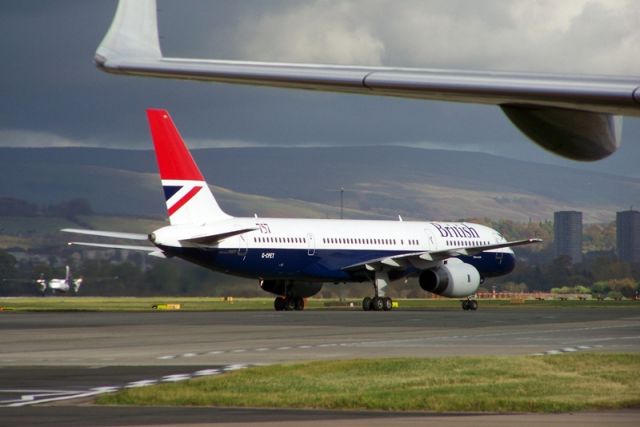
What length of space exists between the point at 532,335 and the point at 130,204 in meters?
116

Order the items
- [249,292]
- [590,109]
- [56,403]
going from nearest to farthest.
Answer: [590,109], [56,403], [249,292]

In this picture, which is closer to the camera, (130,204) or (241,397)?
(241,397)

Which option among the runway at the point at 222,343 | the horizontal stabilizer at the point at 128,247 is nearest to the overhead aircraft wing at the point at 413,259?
the horizontal stabilizer at the point at 128,247

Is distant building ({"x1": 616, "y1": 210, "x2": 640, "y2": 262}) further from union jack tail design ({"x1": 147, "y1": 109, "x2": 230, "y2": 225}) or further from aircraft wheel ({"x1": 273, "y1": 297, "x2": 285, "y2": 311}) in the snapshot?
union jack tail design ({"x1": 147, "y1": 109, "x2": 230, "y2": 225})

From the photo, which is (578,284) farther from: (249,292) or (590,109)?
(590,109)

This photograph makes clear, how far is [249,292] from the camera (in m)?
65.3

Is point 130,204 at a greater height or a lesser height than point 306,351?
greater

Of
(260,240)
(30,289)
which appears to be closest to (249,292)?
(260,240)

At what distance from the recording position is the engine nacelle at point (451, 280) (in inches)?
2243

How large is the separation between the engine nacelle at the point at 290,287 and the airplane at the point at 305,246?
0.04 metres

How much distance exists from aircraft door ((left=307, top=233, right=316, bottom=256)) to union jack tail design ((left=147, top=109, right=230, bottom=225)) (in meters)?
4.70

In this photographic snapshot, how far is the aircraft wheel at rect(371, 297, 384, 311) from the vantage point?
56.5 m

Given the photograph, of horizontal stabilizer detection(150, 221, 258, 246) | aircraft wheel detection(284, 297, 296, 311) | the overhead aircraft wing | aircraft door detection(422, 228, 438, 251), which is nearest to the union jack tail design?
horizontal stabilizer detection(150, 221, 258, 246)

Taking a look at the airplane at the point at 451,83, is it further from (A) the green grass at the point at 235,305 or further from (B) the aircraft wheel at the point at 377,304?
(A) the green grass at the point at 235,305
